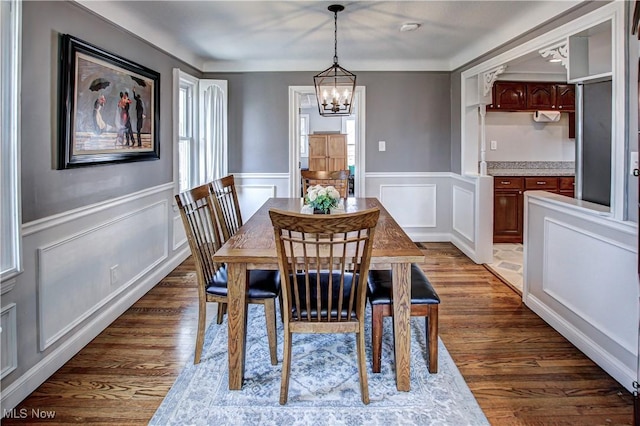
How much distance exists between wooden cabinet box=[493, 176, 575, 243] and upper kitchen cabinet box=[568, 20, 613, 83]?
8.63 ft

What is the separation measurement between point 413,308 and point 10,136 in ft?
6.83

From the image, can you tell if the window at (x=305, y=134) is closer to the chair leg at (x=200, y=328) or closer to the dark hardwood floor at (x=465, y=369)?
the dark hardwood floor at (x=465, y=369)

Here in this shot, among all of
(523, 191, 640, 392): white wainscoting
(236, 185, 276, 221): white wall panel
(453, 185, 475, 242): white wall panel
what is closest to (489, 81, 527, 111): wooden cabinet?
(453, 185, 475, 242): white wall panel

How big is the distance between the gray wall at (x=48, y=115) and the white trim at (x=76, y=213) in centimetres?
3

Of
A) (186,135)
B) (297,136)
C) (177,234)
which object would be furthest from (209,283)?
(297,136)

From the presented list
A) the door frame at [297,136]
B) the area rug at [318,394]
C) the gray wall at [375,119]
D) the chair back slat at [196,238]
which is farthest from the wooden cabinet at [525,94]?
the chair back slat at [196,238]

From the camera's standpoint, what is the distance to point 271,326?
245 centimetres

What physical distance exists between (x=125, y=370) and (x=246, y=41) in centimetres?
324

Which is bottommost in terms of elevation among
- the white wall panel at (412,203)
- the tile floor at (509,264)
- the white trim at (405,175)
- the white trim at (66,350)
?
the white trim at (66,350)

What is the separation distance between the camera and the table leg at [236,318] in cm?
214

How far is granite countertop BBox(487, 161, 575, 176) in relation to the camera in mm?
5852

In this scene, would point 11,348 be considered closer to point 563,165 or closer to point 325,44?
point 325,44

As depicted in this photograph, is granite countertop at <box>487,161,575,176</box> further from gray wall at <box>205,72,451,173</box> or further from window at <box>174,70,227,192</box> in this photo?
window at <box>174,70,227,192</box>

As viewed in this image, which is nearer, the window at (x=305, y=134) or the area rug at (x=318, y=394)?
the area rug at (x=318, y=394)
